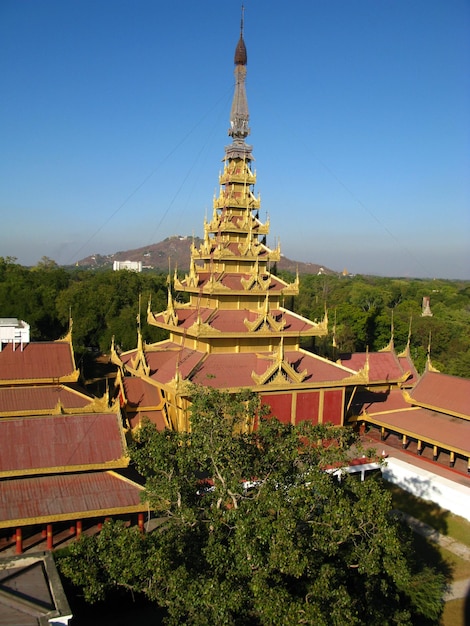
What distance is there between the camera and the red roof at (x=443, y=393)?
22.7 m

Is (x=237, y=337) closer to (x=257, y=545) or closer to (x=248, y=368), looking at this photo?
(x=248, y=368)

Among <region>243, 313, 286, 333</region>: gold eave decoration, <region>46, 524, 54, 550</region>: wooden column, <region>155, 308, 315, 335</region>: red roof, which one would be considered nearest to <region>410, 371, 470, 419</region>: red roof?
<region>155, 308, 315, 335</region>: red roof

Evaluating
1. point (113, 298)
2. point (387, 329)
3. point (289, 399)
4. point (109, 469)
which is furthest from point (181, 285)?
point (113, 298)

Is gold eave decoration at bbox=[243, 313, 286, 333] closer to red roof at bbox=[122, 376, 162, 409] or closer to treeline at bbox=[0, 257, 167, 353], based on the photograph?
red roof at bbox=[122, 376, 162, 409]

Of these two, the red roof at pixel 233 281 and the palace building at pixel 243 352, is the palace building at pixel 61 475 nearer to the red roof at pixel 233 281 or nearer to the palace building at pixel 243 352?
the palace building at pixel 243 352

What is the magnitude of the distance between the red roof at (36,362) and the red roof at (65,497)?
7.99 meters

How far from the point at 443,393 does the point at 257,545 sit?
1445 centimetres

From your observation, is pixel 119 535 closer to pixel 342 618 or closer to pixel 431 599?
pixel 342 618

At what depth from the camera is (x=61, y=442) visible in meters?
17.0

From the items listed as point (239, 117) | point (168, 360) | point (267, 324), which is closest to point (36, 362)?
point (168, 360)

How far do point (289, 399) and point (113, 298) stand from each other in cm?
4002

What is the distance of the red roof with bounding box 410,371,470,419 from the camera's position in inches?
894

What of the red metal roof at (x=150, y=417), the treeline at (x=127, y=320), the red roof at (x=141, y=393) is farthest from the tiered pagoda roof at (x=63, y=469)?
the treeline at (x=127, y=320)

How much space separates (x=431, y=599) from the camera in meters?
14.1
